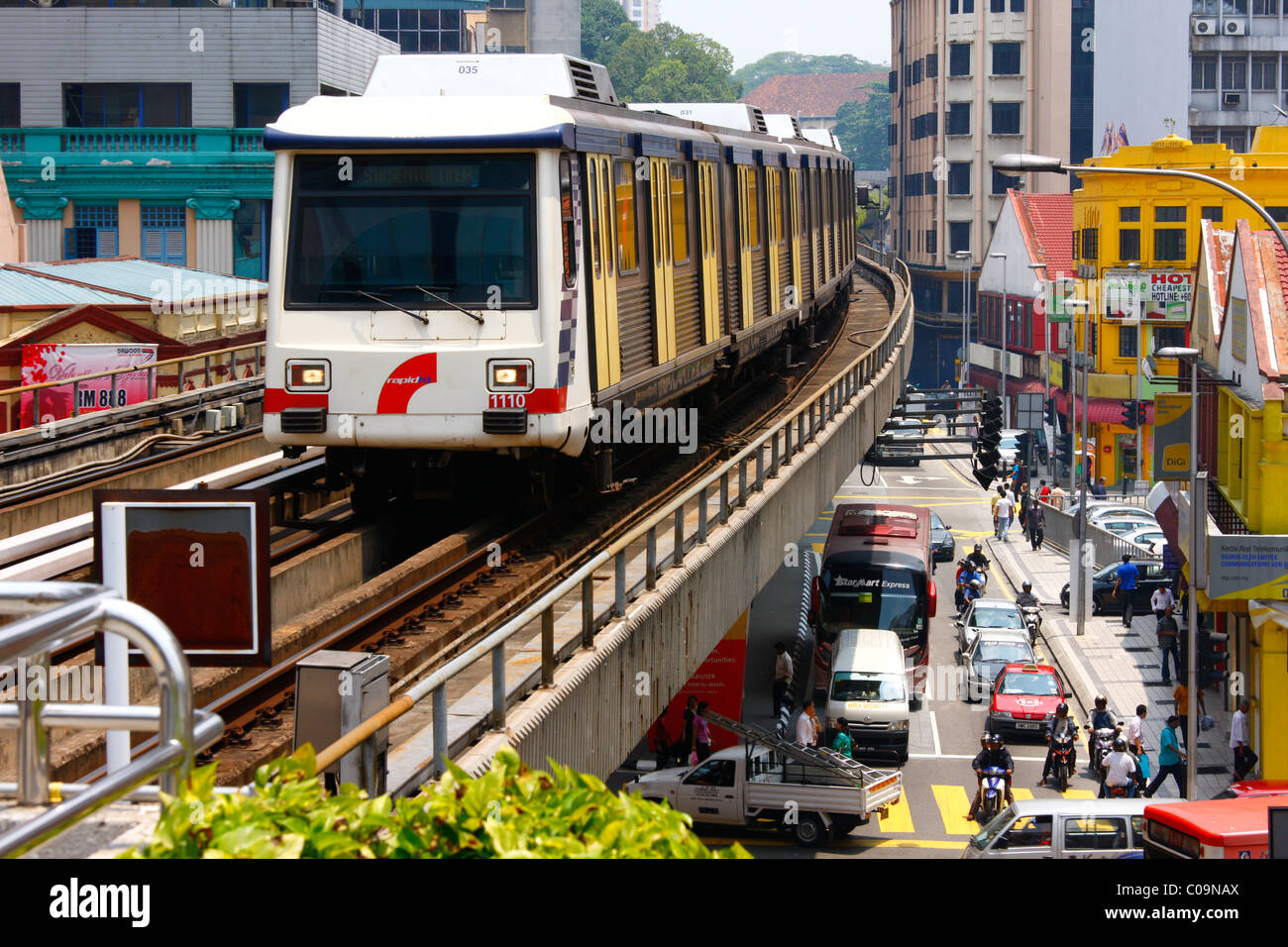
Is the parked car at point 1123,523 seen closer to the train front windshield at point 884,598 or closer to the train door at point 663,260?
the train front windshield at point 884,598

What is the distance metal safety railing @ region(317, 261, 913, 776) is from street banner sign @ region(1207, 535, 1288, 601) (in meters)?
6.56

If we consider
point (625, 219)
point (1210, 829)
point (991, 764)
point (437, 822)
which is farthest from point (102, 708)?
point (991, 764)

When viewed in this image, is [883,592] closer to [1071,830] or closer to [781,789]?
[781,789]

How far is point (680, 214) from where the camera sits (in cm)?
1677

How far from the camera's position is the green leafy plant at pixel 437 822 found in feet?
12.2

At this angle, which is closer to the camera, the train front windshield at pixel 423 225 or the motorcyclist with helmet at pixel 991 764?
the train front windshield at pixel 423 225

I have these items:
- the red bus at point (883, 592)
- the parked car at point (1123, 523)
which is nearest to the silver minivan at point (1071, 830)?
the red bus at point (883, 592)

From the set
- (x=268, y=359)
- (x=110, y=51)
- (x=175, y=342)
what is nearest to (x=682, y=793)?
(x=175, y=342)

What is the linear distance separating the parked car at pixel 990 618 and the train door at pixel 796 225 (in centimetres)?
1258

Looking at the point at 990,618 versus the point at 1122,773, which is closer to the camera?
the point at 1122,773

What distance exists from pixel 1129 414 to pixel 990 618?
20.5m

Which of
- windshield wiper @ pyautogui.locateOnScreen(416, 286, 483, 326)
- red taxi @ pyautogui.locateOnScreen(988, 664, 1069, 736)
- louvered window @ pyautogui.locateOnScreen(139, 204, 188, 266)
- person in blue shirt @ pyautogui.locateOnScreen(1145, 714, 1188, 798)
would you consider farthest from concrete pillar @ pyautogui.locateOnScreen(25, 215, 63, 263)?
windshield wiper @ pyautogui.locateOnScreen(416, 286, 483, 326)

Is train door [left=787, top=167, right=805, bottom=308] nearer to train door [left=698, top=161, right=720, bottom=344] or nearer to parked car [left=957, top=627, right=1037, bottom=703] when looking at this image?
train door [left=698, top=161, right=720, bottom=344]
